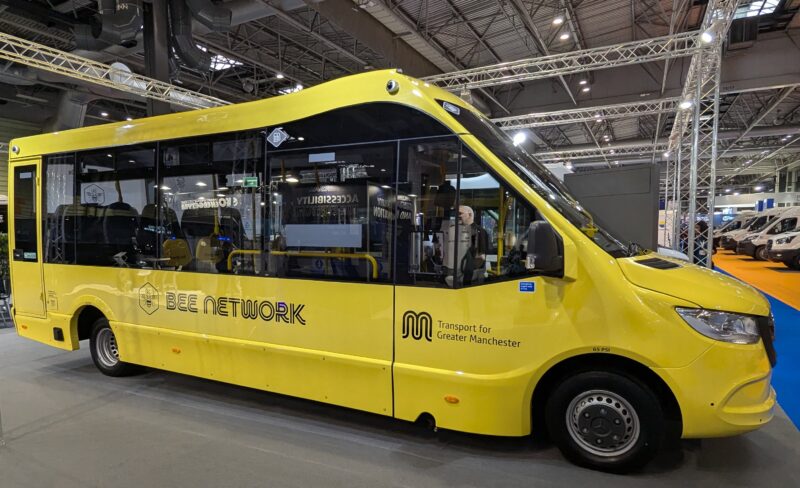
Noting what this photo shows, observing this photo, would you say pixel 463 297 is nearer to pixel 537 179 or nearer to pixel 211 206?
pixel 537 179

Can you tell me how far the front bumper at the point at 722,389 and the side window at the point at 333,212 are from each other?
2.13 meters

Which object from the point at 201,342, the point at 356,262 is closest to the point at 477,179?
the point at 356,262

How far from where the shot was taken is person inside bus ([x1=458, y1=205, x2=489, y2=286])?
319cm

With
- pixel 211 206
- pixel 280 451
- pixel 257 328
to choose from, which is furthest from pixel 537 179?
pixel 211 206

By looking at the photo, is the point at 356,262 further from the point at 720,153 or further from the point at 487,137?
the point at 720,153

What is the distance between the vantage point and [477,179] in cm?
323

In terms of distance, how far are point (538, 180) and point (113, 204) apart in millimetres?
4607

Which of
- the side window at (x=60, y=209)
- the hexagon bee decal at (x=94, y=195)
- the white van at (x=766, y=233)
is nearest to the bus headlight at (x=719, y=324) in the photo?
the hexagon bee decal at (x=94, y=195)

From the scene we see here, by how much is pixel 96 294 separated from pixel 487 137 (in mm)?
4715

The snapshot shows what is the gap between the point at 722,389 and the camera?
2.75 m

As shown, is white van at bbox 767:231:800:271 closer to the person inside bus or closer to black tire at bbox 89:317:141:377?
the person inside bus

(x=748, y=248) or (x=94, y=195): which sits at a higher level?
(x=94, y=195)

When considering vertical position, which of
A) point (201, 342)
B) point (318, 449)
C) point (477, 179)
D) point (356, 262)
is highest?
point (477, 179)

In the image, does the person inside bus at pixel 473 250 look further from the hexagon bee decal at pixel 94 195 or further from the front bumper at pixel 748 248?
the front bumper at pixel 748 248
